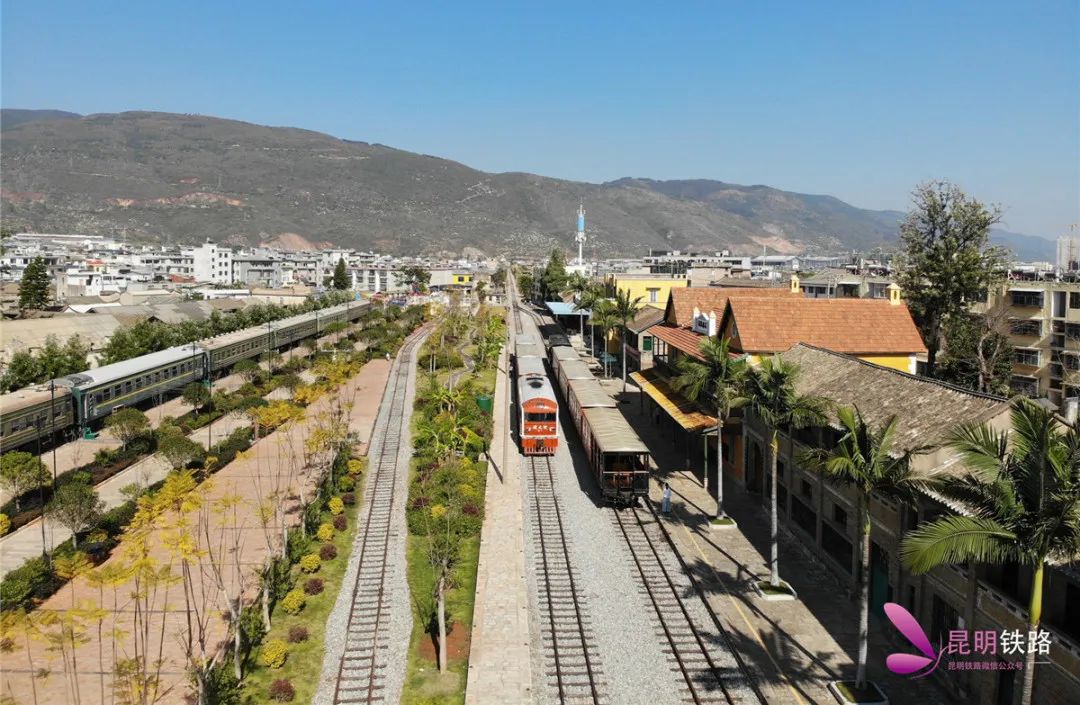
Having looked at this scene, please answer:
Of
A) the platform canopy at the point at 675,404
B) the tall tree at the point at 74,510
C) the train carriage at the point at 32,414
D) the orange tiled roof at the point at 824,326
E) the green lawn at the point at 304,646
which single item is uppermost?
the orange tiled roof at the point at 824,326

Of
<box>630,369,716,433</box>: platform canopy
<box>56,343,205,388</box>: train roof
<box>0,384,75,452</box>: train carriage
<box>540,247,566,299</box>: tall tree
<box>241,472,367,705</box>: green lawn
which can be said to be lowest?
<box>241,472,367,705</box>: green lawn

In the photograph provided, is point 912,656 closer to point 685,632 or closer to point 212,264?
point 685,632

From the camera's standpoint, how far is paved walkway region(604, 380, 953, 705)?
1970 cm

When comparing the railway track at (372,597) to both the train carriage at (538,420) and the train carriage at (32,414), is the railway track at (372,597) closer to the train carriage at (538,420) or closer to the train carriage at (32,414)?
the train carriage at (538,420)

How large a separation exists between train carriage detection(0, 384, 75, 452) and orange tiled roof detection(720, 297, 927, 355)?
35657 millimetres

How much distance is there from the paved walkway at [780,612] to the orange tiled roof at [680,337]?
998 cm

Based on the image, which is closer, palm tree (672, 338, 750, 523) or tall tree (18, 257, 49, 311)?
palm tree (672, 338, 750, 523)

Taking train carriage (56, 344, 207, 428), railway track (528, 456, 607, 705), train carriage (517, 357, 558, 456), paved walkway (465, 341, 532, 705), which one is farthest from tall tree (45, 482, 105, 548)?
train carriage (517, 357, 558, 456)

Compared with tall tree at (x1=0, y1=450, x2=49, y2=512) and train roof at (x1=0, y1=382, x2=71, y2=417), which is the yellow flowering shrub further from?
train roof at (x1=0, y1=382, x2=71, y2=417)

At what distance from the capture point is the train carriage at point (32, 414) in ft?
128

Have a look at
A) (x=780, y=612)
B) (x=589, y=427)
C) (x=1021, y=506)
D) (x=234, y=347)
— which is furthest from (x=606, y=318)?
(x=1021, y=506)

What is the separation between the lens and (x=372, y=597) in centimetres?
2492

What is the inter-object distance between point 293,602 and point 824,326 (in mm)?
28350

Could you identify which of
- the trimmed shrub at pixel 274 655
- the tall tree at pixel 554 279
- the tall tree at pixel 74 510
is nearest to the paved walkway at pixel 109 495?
the tall tree at pixel 74 510
